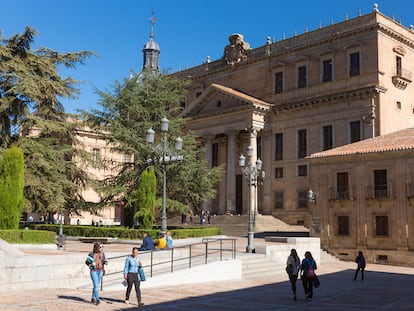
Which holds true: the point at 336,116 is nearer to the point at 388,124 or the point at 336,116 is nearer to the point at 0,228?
the point at 388,124

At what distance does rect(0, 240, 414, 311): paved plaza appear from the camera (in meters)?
13.0

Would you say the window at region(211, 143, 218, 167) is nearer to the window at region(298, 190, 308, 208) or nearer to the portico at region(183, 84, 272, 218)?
the portico at region(183, 84, 272, 218)

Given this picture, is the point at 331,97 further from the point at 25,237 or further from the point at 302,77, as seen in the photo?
the point at 25,237

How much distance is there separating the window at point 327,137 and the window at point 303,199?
4044 millimetres

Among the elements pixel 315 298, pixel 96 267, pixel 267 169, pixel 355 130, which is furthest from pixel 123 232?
pixel 355 130

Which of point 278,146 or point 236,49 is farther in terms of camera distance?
point 236,49

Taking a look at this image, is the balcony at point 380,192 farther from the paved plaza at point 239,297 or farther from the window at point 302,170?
the window at point 302,170

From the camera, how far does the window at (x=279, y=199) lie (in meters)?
45.5

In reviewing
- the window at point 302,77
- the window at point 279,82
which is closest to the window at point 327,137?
the window at point 302,77

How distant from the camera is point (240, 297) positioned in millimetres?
15320

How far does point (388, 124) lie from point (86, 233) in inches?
935

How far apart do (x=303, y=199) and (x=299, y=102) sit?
8.13 meters

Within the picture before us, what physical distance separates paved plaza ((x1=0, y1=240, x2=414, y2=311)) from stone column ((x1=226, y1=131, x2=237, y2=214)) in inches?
1026

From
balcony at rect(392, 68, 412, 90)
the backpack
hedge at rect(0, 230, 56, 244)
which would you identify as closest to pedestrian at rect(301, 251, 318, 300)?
the backpack
